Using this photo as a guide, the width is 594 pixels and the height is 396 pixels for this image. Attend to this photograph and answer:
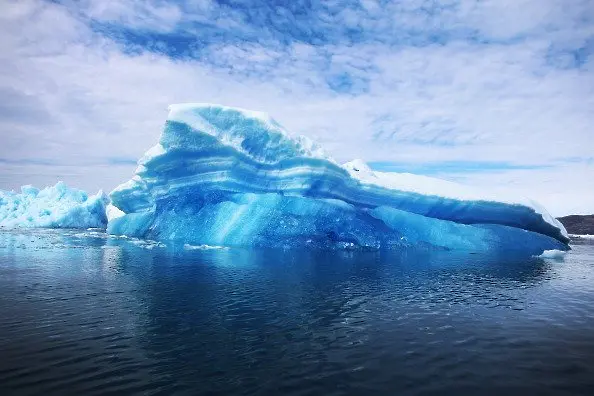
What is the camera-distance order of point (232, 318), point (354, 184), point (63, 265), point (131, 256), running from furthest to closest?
point (354, 184), point (131, 256), point (63, 265), point (232, 318)

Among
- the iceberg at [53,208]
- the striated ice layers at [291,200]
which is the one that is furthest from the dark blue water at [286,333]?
the iceberg at [53,208]

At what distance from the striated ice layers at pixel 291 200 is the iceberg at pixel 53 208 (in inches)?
1168

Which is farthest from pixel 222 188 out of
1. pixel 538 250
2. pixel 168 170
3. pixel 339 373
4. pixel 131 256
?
pixel 538 250

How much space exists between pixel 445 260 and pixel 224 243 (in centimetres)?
1920

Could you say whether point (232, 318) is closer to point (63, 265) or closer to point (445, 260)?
point (63, 265)

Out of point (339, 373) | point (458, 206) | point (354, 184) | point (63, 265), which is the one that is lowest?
point (339, 373)

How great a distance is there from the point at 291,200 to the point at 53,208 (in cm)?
4887

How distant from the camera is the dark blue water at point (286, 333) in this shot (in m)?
7.70

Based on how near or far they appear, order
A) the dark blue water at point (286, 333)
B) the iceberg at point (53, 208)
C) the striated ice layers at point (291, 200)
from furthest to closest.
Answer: the iceberg at point (53, 208)
the striated ice layers at point (291, 200)
the dark blue water at point (286, 333)

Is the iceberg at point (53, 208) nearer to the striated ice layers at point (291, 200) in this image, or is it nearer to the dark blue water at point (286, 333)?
the striated ice layers at point (291, 200)

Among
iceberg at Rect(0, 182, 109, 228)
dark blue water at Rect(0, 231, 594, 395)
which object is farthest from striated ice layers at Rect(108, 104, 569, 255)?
iceberg at Rect(0, 182, 109, 228)

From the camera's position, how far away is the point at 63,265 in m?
21.2

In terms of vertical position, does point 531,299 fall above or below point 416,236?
below

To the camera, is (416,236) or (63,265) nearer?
(63,265)
